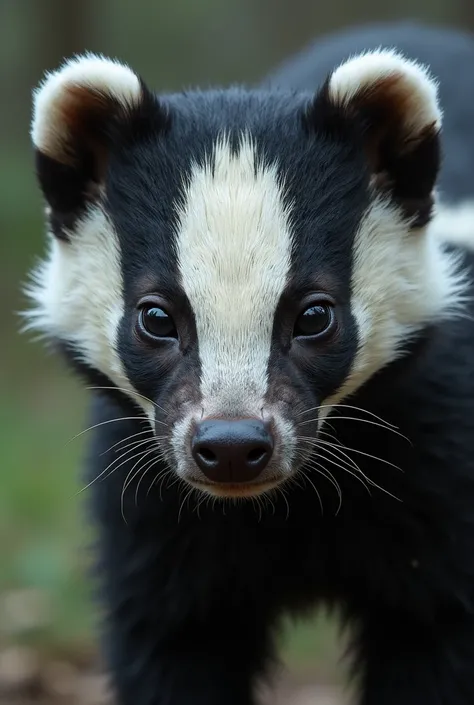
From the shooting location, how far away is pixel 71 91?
3.58 m

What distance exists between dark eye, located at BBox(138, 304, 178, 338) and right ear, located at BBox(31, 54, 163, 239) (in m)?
0.42

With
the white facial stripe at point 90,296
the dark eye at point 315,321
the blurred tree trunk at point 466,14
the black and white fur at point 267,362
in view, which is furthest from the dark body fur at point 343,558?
the blurred tree trunk at point 466,14

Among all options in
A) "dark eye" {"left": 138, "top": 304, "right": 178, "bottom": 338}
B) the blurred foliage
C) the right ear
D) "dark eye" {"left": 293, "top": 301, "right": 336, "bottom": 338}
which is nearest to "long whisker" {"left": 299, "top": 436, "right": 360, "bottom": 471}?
"dark eye" {"left": 293, "top": 301, "right": 336, "bottom": 338}

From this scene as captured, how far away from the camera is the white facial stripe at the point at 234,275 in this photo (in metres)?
3.24

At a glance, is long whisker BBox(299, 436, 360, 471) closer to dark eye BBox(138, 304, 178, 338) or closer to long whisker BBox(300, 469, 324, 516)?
long whisker BBox(300, 469, 324, 516)

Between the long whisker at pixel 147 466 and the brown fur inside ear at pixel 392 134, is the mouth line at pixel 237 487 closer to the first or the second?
the long whisker at pixel 147 466

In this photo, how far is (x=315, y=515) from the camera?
12.8ft

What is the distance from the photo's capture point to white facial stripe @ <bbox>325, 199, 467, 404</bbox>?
359 cm

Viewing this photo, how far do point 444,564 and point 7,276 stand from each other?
7679 mm

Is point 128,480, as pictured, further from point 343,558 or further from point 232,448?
point 232,448

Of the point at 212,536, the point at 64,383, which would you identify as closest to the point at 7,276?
the point at 64,383

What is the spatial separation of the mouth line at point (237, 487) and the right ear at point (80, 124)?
2.90ft

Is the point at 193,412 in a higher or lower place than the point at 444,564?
higher

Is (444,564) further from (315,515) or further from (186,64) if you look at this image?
(186,64)
